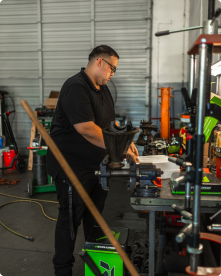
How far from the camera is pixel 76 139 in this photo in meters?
1.62

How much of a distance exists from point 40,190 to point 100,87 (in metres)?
2.25

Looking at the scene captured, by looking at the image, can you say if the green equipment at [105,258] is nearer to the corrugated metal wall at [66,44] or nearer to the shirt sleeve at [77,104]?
the shirt sleeve at [77,104]

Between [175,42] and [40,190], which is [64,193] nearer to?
[40,190]

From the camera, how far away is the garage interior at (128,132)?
103 centimetres

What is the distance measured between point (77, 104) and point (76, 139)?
248 mm

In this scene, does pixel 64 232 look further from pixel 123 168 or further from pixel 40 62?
pixel 40 62

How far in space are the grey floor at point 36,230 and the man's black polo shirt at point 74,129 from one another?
83cm

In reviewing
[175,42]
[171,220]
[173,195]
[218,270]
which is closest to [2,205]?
[171,220]

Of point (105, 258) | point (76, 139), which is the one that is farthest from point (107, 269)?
point (76, 139)

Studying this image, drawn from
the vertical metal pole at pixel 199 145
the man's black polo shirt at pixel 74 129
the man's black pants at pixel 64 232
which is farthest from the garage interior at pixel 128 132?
the man's black polo shirt at pixel 74 129

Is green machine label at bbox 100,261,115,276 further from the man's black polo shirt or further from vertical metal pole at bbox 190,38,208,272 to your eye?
vertical metal pole at bbox 190,38,208,272

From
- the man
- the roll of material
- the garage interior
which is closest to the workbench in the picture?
the garage interior

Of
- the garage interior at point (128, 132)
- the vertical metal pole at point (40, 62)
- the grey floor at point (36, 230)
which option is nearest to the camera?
the garage interior at point (128, 132)

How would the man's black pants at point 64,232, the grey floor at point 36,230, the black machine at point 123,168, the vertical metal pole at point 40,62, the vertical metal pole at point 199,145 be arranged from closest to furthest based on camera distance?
the vertical metal pole at point 199,145
the black machine at point 123,168
the man's black pants at point 64,232
the grey floor at point 36,230
the vertical metal pole at point 40,62
